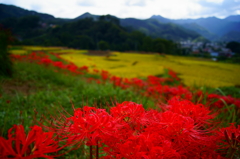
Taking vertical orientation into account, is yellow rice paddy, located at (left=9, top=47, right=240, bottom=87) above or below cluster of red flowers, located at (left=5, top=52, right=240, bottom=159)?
below

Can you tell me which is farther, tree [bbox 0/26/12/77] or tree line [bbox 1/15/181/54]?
tree line [bbox 1/15/181/54]

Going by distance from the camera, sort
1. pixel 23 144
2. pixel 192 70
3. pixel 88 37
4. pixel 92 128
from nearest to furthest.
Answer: pixel 23 144 → pixel 92 128 → pixel 192 70 → pixel 88 37

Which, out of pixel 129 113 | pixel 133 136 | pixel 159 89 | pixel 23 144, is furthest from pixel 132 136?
pixel 159 89

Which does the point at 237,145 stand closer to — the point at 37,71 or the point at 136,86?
the point at 136,86

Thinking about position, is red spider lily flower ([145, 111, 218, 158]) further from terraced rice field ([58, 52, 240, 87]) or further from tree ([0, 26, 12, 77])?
tree ([0, 26, 12, 77])

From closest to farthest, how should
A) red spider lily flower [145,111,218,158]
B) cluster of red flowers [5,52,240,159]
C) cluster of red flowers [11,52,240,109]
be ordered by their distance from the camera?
cluster of red flowers [5,52,240,159]
red spider lily flower [145,111,218,158]
cluster of red flowers [11,52,240,109]

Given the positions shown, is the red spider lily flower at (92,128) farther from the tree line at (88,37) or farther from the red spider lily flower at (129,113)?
the tree line at (88,37)

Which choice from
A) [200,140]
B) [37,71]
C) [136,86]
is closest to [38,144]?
[200,140]

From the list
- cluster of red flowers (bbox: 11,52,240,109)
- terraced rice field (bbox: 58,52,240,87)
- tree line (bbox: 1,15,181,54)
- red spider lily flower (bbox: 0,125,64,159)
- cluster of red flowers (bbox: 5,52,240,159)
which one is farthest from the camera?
tree line (bbox: 1,15,181,54)

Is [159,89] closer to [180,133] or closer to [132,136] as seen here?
[180,133]

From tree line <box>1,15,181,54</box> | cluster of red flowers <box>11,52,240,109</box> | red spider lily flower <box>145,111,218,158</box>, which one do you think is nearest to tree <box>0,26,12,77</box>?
cluster of red flowers <box>11,52,240,109</box>

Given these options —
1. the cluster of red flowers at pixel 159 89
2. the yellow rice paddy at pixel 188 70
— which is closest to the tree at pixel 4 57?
the cluster of red flowers at pixel 159 89

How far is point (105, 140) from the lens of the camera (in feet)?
2.35

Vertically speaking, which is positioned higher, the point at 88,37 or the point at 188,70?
the point at 88,37
